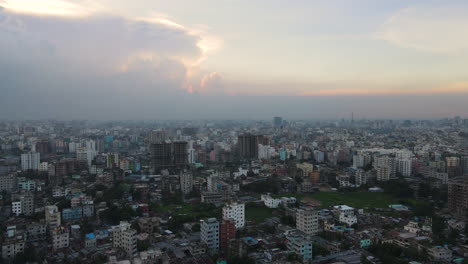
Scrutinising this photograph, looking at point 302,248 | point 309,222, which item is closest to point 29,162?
point 309,222

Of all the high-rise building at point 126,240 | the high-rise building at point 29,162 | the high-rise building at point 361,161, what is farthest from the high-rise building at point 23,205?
the high-rise building at point 361,161

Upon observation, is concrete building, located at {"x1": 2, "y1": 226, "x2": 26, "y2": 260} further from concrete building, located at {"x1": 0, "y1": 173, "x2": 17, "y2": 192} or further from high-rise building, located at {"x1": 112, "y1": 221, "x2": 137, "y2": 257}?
concrete building, located at {"x1": 0, "y1": 173, "x2": 17, "y2": 192}

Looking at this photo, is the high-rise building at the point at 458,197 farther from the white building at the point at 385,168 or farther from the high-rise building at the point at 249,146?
the high-rise building at the point at 249,146

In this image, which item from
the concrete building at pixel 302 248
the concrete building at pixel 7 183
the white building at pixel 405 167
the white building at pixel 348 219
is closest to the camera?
the concrete building at pixel 302 248

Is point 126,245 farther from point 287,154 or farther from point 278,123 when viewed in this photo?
point 278,123

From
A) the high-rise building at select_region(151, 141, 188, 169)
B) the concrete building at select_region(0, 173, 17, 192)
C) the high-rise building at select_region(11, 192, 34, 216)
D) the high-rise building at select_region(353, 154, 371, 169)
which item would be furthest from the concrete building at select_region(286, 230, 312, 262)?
the high-rise building at select_region(353, 154, 371, 169)
